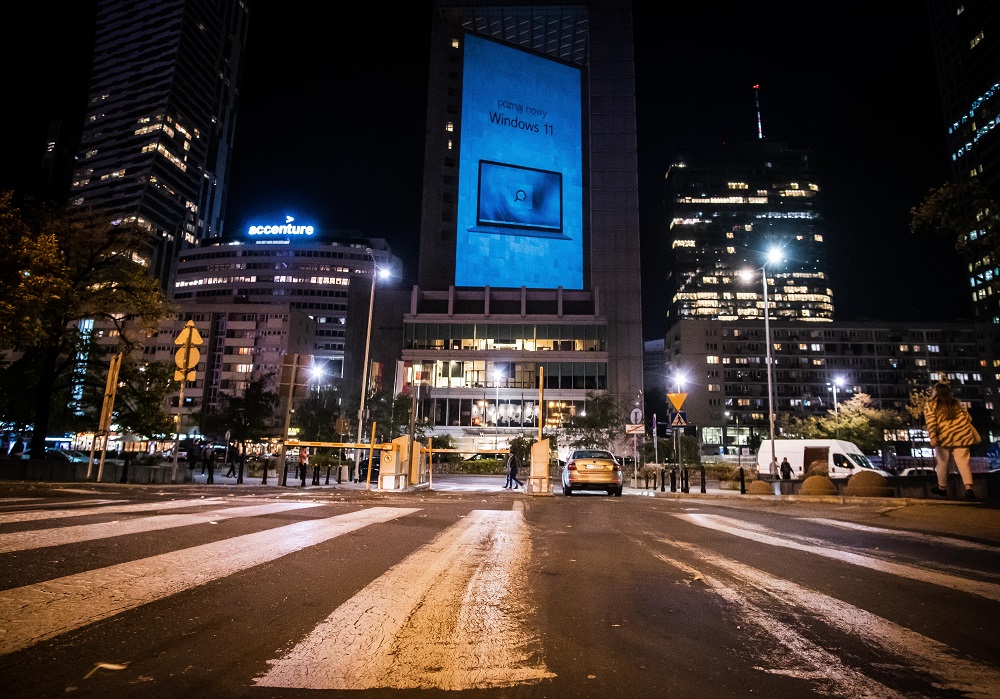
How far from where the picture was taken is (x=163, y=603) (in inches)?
121

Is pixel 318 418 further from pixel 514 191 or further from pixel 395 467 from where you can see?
pixel 514 191

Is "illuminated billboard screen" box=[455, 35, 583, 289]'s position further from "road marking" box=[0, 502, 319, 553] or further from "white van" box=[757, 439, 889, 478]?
"road marking" box=[0, 502, 319, 553]

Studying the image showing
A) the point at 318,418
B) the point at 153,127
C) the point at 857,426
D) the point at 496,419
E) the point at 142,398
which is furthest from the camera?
the point at 153,127

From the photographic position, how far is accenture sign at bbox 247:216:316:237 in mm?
138375

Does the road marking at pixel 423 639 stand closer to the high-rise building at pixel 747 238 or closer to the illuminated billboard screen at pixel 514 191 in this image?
the illuminated billboard screen at pixel 514 191

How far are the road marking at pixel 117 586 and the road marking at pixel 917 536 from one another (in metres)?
7.23

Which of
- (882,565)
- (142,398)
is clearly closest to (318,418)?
(142,398)

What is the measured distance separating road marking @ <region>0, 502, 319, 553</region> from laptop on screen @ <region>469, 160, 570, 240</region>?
7099 centimetres

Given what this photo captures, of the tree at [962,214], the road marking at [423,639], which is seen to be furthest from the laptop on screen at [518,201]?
the road marking at [423,639]

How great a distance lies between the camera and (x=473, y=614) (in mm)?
3084

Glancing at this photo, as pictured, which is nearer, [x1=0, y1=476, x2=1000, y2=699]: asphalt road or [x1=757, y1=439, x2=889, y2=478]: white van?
[x1=0, y1=476, x2=1000, y2=699]: asphalt road

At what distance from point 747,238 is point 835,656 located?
20790 cm

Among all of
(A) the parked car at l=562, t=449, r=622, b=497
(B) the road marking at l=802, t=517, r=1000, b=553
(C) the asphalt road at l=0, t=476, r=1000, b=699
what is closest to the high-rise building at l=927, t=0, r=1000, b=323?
(A) the parked car at l=562, t=449, r=622, b=497

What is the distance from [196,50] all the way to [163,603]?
25029cm
